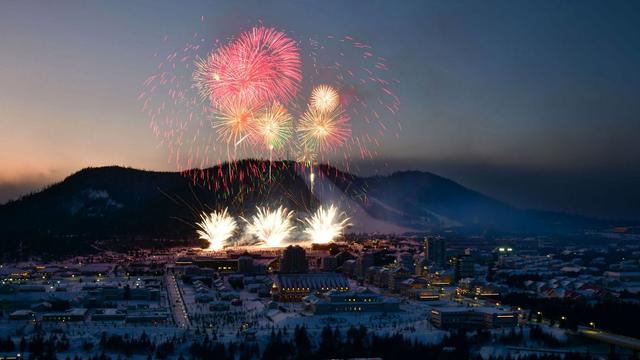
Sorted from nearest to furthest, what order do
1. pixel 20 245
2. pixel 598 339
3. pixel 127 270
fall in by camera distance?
pixel 598 339, pixel 127 270, pixel 20 245

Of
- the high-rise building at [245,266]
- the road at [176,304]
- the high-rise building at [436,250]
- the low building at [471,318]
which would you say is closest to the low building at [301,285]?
the road at [176,304]

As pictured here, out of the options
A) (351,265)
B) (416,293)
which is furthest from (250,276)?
(416,293)

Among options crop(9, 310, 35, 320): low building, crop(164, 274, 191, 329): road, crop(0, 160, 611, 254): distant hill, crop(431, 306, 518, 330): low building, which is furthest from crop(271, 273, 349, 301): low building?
crop(0, 160, 611, 254): distant hill

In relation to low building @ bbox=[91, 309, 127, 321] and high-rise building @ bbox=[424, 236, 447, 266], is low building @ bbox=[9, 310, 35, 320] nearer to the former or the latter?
low building @ bbox=[91, 309, 127, 321]

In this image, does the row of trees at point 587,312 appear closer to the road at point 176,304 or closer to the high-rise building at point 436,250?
the road at point 176,304

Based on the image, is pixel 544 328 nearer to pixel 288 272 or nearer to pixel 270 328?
pixel 270 328
